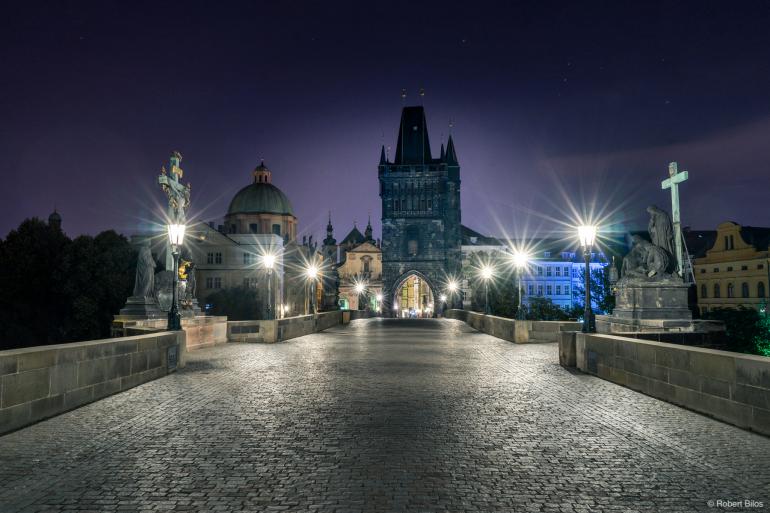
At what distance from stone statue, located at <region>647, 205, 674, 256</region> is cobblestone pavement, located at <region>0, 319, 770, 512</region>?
7.26 metres

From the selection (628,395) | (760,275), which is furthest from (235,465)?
(760,275)

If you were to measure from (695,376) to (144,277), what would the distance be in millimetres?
14500

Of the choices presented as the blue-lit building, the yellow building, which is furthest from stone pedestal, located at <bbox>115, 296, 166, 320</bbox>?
the blue-lit building

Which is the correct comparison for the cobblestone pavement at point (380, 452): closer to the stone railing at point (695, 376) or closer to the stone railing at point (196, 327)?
the stone railing at point (695, 376)

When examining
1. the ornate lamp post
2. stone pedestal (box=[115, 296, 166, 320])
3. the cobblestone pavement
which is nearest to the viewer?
the cobblestone pavement

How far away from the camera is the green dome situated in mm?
87500

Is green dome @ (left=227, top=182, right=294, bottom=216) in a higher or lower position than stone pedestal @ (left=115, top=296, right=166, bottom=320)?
higher

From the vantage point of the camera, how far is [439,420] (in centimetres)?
734

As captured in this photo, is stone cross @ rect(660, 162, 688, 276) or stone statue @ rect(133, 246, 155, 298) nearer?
stone statue @ rect(133, 246, 155, 298)

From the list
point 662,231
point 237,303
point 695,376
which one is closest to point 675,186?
point 662,231

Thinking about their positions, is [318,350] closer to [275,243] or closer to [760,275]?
[760,275]

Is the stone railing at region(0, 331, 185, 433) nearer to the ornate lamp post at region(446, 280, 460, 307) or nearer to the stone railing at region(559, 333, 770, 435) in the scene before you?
the stone railing at region(559, 333, 770, 435)

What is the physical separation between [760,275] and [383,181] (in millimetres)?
47985

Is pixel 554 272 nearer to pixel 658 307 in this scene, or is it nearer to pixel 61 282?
pixel 61 282
